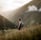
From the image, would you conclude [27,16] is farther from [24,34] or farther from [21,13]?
[24,34]

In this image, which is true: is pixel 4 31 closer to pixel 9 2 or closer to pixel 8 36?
pixel 8 36

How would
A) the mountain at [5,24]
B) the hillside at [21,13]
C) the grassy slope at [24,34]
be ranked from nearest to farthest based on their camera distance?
the grassy slope at [24,34] < the mountain at [5,24] < the hillside at [21,13]

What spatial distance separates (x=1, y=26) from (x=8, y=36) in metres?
0.14

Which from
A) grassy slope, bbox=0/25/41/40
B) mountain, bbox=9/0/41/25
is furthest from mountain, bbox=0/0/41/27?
grassy slope, bbox=0/25/41/40

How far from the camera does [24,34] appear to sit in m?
0.81

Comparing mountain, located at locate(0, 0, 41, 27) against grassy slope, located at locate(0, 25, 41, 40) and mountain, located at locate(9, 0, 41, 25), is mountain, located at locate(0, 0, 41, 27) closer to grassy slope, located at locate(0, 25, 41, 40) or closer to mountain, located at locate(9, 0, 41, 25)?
mountain, located at locate(9, 0, 41, 25)

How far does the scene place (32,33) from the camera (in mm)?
822

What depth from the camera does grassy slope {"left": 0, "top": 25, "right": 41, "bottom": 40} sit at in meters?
0.79

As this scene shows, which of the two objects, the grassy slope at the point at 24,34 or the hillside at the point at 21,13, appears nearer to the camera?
the grassy slope at the point at 24,34

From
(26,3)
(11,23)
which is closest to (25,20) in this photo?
(11,23)

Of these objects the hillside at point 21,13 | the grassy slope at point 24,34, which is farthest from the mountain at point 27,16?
the grassy slope at point 24,34

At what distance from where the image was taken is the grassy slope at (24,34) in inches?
31.2

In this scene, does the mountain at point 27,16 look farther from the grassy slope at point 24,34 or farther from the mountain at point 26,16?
the grassy slope at point 24,34

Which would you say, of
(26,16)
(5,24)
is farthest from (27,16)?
(5,24)
